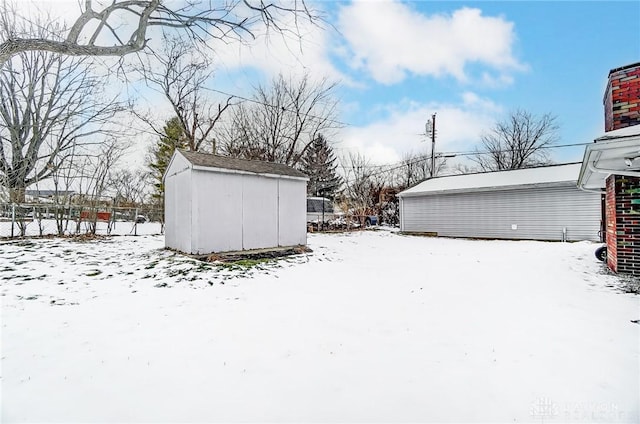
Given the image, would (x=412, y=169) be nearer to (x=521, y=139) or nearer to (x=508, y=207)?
(x=521, y=139)

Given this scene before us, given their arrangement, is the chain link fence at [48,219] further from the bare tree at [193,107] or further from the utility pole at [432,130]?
the utility pole at [432,130]

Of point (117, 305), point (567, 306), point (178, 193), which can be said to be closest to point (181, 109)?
point (178, 193)

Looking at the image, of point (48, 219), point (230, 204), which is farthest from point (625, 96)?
point (48, 219)

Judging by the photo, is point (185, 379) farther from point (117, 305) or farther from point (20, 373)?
point (117, 305)

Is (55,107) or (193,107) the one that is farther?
(193,107)

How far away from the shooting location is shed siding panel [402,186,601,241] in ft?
37.9

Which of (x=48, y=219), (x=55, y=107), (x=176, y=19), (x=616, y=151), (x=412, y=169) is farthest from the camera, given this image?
(x=412, y=169)

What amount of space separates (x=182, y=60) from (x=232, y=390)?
1654cm

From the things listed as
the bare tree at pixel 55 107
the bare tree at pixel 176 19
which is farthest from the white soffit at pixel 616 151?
the bare tree at pixel 55 107

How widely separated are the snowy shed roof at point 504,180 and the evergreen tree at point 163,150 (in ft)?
48.1

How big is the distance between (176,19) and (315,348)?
11.3ft

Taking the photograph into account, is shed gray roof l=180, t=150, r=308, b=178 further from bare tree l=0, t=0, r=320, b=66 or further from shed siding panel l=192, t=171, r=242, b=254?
bare tree l=0, t=0, r=320, b=66

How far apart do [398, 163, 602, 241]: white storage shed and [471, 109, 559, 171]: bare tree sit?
44.5ft

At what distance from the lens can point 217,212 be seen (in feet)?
25.1
